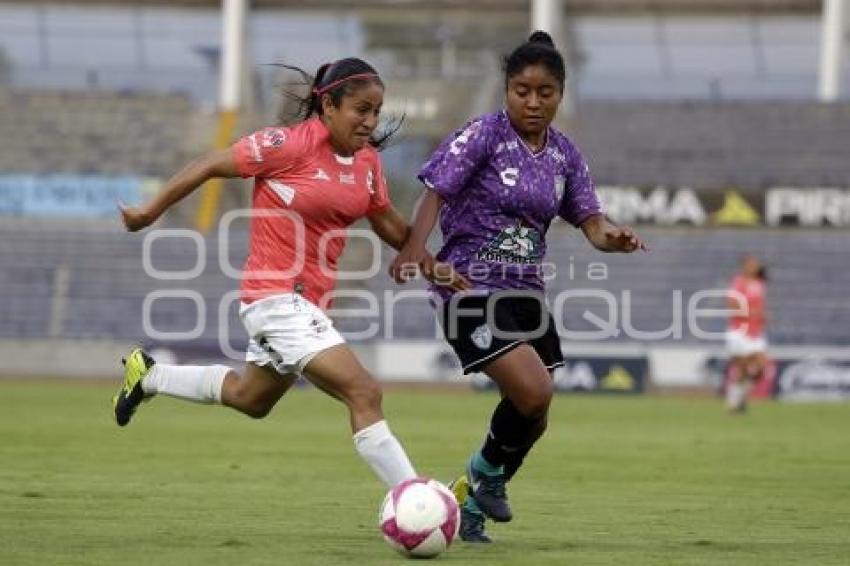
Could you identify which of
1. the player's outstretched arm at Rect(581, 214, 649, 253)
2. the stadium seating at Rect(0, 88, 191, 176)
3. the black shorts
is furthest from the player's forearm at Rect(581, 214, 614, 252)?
the stadium seating at Rect(0, 88, 191, 176)

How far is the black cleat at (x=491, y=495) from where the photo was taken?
971 centimetres

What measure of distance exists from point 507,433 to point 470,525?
508 mm

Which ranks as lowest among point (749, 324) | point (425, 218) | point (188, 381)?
point (749, 324)

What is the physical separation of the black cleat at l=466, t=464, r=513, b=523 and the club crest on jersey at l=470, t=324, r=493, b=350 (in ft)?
2.47

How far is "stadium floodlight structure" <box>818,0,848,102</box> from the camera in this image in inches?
1630

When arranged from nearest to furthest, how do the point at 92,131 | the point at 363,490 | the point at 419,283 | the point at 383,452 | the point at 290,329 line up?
the point at 383,452
the point at 290,329
the point at 363,490
the point at 419,283
the point at 92,131

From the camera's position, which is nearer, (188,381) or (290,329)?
(290,329)

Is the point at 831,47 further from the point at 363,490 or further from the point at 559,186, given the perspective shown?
the point at 559,186

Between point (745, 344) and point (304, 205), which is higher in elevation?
point (304, 205)

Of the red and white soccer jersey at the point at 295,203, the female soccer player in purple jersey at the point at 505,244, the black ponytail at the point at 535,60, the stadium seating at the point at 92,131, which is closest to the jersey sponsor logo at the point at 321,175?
the red and white soccer jersey at the point at 295,203

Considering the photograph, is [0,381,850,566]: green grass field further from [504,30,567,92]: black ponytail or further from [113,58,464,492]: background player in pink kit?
[504,30,567,92]: black ponytail

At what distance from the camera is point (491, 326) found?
952 centimetres

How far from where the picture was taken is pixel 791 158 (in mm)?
40438

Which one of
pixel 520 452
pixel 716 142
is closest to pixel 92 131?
pixel 716 142
